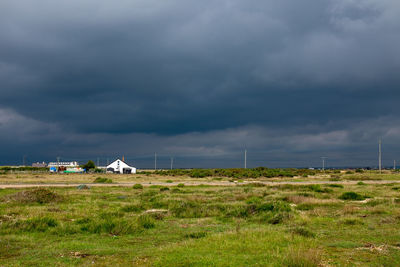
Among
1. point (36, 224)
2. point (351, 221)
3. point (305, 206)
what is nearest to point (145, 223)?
point (36, 224)

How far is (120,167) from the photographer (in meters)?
120

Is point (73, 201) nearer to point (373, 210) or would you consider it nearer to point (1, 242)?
point (1, 242)

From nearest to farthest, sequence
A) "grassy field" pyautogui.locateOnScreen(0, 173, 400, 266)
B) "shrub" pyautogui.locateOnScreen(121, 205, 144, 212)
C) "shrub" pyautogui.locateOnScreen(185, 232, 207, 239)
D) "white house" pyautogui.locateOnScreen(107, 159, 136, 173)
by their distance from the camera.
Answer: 1. "grassy field" pyautogui.locateOnScreen(0, 173, 400, 266)
2. "shrub" pyautogui.locateOnScreen(185, 232, 207, 239)
3. "shrub" pyautogui.locateOnScreen(121, 205, 144, 212)
4. "white house" pyautogui.locateOnScreen(107, 159, 136, 173)

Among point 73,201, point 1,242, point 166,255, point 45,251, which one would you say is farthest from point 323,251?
point 73,201

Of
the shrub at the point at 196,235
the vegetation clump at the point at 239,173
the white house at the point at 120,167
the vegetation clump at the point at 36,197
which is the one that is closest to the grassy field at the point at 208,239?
the shrub at the point at 196,235

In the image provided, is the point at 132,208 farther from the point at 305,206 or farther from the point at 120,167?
the point at 120,167

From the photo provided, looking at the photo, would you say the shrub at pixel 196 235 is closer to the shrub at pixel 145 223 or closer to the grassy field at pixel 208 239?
the grassy field at pixel 208 239

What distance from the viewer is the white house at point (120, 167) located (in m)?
120

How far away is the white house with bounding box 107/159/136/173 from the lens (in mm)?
119812

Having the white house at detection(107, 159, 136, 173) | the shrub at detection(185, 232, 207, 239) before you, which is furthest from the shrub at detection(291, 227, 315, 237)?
the white house at detection(107, 159, 136, 173)

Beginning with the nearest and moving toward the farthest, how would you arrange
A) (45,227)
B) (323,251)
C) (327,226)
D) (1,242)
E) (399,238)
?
(323,251) < (1,242) < (399,238) < (45,227) < (327,226)

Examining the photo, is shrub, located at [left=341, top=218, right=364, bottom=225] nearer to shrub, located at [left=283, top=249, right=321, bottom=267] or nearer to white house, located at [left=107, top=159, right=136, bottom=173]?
shrub, located at [left=283, top=249, right=321, bottom=267]

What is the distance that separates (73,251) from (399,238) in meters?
11.0

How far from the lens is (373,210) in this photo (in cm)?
1816
